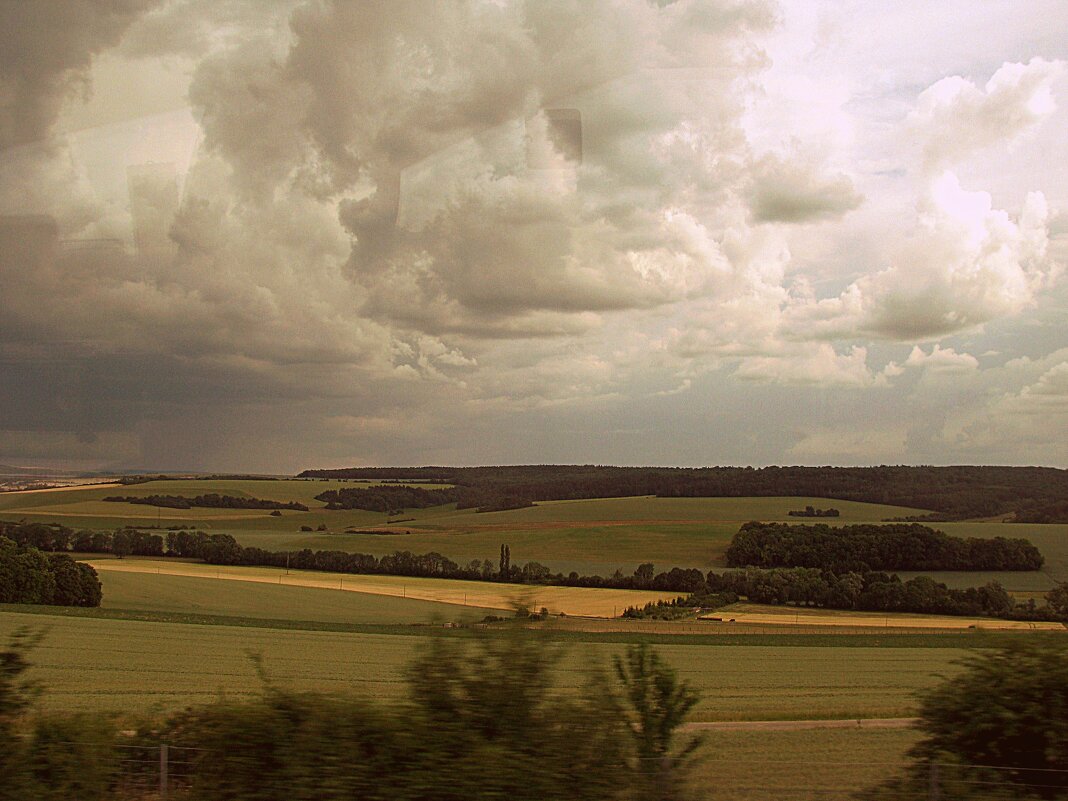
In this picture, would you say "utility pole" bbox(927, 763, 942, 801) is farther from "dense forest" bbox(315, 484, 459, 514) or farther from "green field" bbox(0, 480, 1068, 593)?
"dense forest" bbox(315, 484, 459, 514)

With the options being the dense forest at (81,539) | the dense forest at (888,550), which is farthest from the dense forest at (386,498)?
the dense forest at (888,550)

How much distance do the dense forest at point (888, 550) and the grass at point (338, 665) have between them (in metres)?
5.83

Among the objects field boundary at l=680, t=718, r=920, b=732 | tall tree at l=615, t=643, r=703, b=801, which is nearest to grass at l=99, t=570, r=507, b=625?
field boundary at l=680, t=718, r=920, b=732

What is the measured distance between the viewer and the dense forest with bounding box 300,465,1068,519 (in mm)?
31281

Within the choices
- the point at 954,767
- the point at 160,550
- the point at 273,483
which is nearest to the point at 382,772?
the point at 954,767

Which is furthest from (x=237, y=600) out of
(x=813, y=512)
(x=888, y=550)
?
→ (x=813, y=512)

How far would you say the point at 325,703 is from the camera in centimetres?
515

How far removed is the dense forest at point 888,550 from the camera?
27.0 metres

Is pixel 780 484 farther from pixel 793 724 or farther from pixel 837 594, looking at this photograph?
pixel 793 724

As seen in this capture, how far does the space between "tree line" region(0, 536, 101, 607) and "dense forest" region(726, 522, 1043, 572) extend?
23.2 meters

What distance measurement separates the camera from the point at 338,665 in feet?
57.7

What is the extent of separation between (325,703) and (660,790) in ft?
6.60

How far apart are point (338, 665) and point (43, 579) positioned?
16282mm

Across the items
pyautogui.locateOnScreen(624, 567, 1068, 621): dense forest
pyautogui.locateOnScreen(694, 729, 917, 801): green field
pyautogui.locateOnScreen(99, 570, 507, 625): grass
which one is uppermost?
pyautogui.locateOnScreen(694, 729, 917, 801): green field
